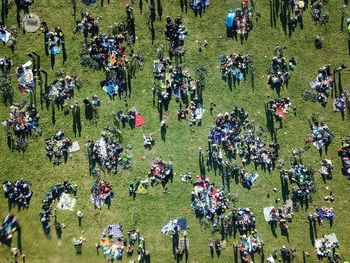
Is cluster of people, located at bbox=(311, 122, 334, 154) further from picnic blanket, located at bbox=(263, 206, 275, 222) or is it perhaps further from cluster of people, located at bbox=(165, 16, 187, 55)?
cluster of people, located at bbox=(165, 16, 187, 55)

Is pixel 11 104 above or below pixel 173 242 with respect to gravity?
above

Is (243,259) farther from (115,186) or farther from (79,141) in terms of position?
(79,141)

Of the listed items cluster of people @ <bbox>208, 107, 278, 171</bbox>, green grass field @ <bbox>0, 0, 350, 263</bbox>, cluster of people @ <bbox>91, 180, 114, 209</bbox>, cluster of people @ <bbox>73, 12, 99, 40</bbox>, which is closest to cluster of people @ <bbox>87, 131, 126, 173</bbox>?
green grass field @ <bbox>0, 0, 350, 263</bbox>

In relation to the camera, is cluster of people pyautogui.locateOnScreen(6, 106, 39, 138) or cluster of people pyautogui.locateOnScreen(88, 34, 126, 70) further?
cluster of people pyautogui.locateOnScreen(88, 34, 126, 70)

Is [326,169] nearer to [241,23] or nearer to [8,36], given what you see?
[241,23]

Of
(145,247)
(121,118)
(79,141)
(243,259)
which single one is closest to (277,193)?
(243,259)

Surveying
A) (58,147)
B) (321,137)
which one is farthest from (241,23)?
(58,147)

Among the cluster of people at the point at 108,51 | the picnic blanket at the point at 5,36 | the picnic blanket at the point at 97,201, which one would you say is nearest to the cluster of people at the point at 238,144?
the picnic blanket at the point at 97,201
